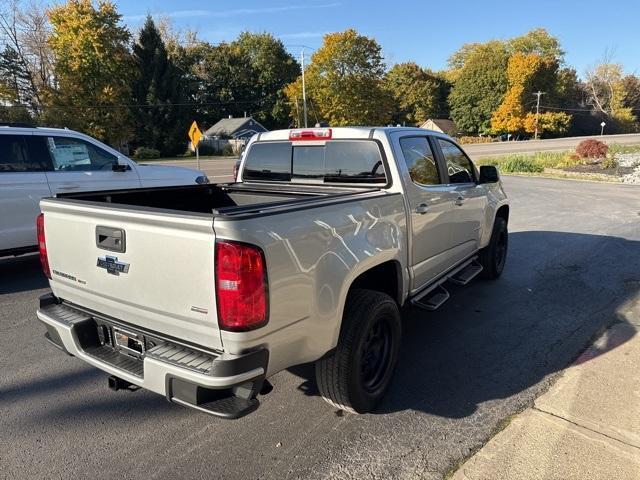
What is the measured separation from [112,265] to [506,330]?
11.8ft

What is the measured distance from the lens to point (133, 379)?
251cm

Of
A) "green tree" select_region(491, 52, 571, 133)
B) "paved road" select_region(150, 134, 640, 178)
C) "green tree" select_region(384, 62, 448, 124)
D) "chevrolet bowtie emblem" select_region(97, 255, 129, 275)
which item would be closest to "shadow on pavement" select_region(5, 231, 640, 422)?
"chevrolet bowtie emblem" select_region(97, 255, 129, 275)

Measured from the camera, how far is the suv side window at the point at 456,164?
4.64m

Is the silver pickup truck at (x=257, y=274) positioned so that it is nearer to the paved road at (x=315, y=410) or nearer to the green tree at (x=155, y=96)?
the paved road at (x=315, y=410)

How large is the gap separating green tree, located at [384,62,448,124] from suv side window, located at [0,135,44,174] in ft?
240

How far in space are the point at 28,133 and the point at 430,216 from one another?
537cm

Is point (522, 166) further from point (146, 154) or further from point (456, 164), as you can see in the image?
point (146, 154)

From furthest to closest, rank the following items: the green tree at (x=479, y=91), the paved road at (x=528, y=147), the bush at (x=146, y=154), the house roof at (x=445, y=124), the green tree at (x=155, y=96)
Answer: the green tree at (x=479, y=91) < the house roof at (x=445, y=124) < the green tree at (x=155, y=96) < the bush at (x=146, y=154) < the paved road at (x=528, y=147)

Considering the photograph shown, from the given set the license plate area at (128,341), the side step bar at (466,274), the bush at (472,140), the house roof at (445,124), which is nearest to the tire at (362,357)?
the license plate area at (128,341)

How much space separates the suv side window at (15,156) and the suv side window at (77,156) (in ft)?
0.90

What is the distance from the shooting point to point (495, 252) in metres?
5.87

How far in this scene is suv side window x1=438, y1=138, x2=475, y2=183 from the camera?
183 inches

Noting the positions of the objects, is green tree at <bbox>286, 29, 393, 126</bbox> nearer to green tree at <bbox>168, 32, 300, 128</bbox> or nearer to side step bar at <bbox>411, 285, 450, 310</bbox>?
green tree at <bbox>168, 32, 300, 128</bbox>

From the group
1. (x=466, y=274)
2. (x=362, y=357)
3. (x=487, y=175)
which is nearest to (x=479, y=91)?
(x=487, y=175)
